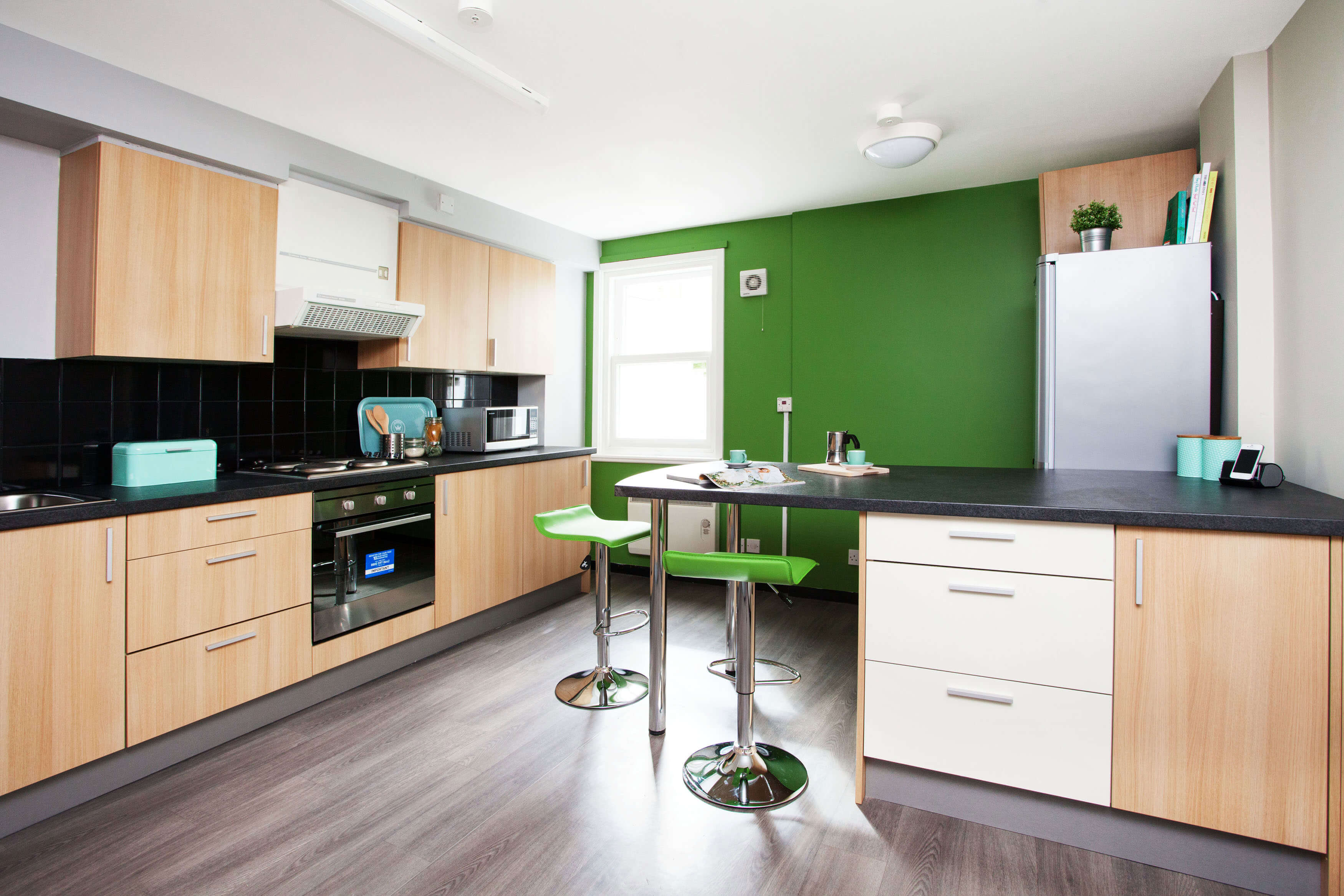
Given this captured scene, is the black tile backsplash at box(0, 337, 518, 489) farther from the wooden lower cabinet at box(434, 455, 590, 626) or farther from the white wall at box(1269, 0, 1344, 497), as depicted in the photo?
the white wall at box(1269, 0, 1344, 497)

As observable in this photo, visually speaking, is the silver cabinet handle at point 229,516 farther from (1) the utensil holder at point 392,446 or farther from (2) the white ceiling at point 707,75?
(2) the white ceiling at point 707,75

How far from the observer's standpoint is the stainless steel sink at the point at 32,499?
205 cm

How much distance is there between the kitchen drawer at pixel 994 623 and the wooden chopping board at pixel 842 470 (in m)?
0.62

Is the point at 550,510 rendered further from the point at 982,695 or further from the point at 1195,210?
the point at 1195,210

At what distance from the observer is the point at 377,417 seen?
A: 11.2ft

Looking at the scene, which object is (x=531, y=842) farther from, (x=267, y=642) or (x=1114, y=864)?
(x=1114, y=864)

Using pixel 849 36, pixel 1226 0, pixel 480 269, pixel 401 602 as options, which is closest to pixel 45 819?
pixel 401 602

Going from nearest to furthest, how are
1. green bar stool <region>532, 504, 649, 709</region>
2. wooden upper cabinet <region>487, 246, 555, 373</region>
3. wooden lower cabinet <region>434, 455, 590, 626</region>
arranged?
green bar stool <region>532, 504, 649, 709</region> → wooden lower cabinet <region>434, 455, 590, 626</region> → wooden upper cabinet <region>487, 246, 555, 373</region>

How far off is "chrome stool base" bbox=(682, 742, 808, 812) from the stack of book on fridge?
99.6 inches

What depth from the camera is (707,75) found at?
239cm

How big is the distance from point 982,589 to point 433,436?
2.91 metres

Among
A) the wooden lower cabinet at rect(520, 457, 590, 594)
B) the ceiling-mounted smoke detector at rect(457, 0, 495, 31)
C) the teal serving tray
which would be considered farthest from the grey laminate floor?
the ceiling-mounted smoke detector at rect(457, 0, 495, 31)

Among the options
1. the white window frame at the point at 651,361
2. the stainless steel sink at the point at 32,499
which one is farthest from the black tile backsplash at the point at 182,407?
the white window frame at the point at 651,361

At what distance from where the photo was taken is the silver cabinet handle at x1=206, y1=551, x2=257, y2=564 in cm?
220
